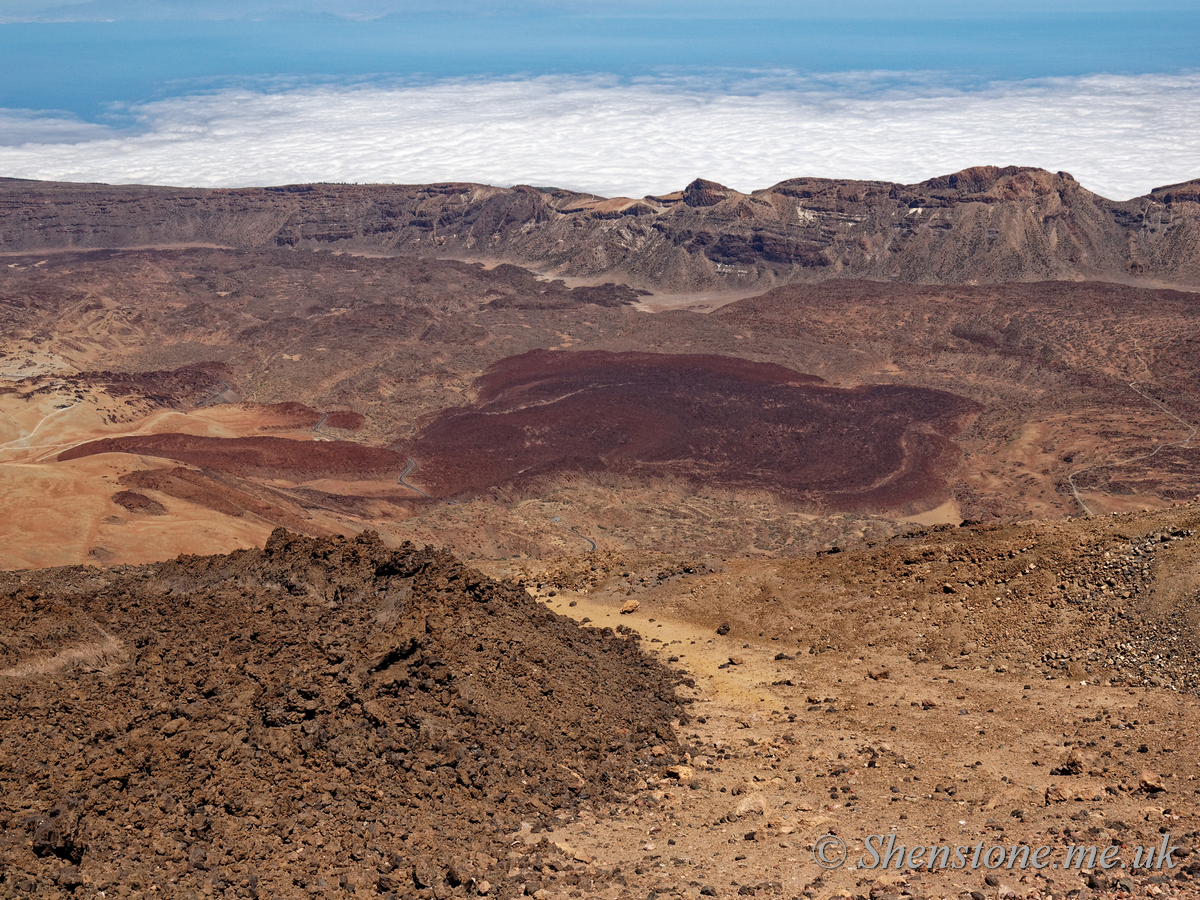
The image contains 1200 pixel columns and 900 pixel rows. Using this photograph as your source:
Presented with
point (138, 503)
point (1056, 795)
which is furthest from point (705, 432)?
point (1056, 795)

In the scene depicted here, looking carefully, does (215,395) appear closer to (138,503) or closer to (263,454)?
(263,454)

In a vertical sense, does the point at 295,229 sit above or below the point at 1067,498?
above

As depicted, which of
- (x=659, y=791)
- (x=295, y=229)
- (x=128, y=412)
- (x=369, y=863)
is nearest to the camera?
(x=369, y=863)

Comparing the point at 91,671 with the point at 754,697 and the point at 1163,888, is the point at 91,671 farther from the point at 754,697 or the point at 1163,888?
the point at 1163,888

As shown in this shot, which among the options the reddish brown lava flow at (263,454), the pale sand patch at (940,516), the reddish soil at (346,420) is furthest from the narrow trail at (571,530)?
the reddish soil at (346,420)

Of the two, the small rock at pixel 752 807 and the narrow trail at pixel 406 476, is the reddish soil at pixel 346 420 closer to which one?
the narrow trail at pixel 406 476

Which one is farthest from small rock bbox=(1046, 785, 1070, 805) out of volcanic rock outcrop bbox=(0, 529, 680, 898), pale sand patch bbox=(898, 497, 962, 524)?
pale sand patch bbox=(898, 497, 962, 524)

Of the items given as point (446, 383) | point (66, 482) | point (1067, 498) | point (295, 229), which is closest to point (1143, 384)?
point (1067, 498)
